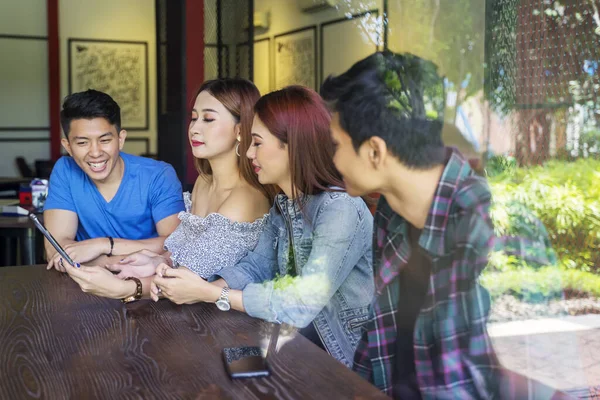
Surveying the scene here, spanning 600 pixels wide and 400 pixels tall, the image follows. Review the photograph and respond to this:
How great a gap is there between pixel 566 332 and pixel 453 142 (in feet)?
0.99

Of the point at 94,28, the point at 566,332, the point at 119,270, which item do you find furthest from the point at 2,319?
the point at 94,28

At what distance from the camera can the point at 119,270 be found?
2074mm

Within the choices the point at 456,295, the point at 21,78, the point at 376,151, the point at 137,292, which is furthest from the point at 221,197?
the point at 21,78

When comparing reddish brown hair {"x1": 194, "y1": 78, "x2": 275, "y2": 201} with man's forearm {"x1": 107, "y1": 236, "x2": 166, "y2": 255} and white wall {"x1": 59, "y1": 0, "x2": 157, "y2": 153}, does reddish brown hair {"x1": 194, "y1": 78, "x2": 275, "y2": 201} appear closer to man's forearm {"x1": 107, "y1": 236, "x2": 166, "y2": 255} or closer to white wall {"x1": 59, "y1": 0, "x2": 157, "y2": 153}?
man's forearm {"x1": 107, "y1": 236, "x2": 166, "y2": 255}

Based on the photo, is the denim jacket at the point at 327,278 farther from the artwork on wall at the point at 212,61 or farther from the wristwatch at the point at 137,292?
the artwork on wall at the point at 212,61

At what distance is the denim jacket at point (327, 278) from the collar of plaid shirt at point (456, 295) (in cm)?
43

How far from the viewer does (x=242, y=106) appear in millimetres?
2086

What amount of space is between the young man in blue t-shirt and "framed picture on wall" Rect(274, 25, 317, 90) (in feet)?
2.70

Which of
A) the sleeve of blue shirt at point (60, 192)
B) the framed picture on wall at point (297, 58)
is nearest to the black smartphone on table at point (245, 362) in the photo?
the framed picture on wall at point (297, 58)

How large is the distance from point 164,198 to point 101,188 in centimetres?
23

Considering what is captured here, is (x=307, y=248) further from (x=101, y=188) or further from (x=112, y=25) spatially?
(x=112, y=25)

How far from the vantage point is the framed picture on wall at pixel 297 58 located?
1.55 meters

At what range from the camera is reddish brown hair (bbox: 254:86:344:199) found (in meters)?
→ 1.69

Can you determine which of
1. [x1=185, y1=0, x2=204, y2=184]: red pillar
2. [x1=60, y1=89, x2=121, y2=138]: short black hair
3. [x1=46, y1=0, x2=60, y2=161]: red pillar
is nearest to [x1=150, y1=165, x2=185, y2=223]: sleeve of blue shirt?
[x1=60, y1=89, x2=121, y2=138]: short black hair
